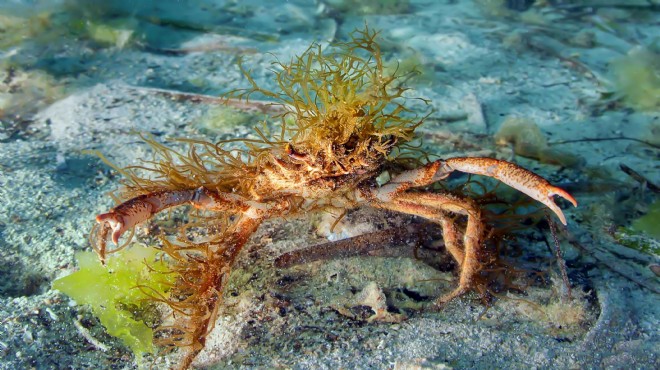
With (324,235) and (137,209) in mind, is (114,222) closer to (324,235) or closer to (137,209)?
(137,209)

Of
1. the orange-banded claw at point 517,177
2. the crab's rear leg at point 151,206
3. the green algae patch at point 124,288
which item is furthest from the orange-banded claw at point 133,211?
the orange-banded claw at point 517,177

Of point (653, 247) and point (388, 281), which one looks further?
point (653, 247)

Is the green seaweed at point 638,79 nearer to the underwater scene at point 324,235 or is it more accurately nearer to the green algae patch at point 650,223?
the underwater scene at point 324,235

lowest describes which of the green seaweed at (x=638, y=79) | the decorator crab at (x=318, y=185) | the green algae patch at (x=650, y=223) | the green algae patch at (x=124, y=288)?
the green algae patch at (x=650, y=223)

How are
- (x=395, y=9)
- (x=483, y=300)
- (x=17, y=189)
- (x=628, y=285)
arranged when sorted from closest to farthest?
(x=483, y=300) < (x=628, y=285) < (x=17, y=189) < (x=395, y=9)

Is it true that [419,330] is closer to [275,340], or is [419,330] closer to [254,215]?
[275,340]

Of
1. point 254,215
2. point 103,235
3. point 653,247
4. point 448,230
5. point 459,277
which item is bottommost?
point 653,247

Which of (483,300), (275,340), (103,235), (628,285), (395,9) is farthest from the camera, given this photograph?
(395,9)

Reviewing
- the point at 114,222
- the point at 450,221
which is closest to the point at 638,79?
the point at 450,221

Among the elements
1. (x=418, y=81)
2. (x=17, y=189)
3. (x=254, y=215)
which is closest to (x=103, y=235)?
(x=254, y=215)
